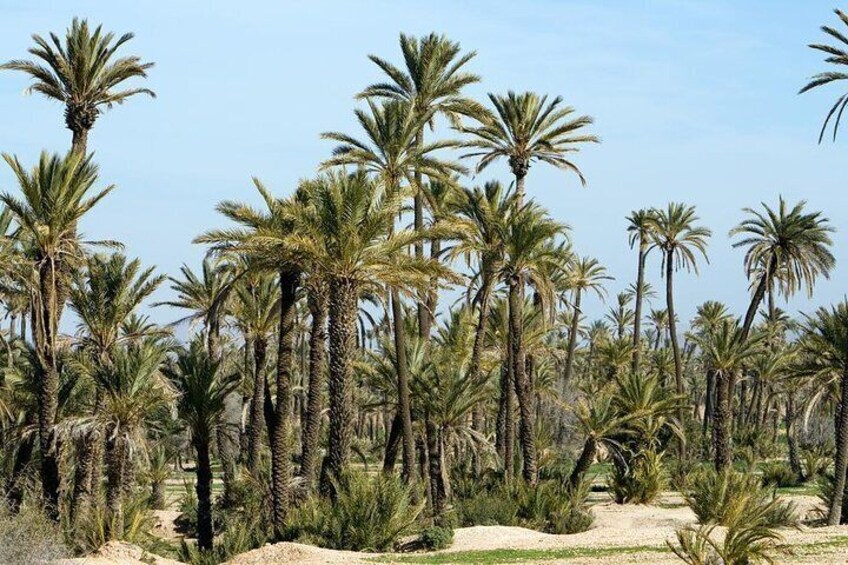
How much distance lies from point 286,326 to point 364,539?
679cm

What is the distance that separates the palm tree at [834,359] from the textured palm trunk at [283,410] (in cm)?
1479

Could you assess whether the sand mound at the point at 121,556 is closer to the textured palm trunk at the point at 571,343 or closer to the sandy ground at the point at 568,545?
the sandy ground at the point at 568,545

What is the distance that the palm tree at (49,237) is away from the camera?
96.8 ft

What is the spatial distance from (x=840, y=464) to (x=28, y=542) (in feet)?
75.8

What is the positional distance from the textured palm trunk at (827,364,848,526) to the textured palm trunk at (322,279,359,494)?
13.7 meters

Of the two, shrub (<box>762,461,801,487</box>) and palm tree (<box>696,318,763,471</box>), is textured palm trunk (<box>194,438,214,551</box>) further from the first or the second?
shrub (<box>762,461,801,487</box>)

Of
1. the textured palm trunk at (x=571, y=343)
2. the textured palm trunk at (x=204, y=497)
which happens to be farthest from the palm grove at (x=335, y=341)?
the textured palm trunk at (x=571, y=343)

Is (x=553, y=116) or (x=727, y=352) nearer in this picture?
(x=553, y=116)

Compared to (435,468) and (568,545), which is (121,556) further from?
(435,468)

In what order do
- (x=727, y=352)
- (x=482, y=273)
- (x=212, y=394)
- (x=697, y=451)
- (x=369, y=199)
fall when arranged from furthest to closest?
(x=697, y=451), (x=727, y=352), (x=482, y=273), (x=212, y=394), (x=369, y=199)

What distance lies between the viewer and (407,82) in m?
39.9

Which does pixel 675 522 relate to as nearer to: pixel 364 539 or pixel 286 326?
pixel 364 539

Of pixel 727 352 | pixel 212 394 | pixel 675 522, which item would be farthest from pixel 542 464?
pixel 212 394

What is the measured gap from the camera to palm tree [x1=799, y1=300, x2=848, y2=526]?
3291 centimetres
